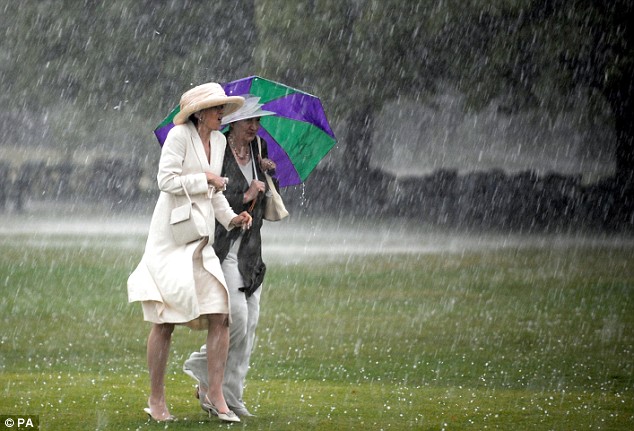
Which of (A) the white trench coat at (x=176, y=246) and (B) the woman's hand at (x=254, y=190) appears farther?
(B) the woman's hand at (x=254, y=190)

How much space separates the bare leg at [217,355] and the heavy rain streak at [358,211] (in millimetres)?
231

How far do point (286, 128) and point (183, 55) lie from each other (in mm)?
33529

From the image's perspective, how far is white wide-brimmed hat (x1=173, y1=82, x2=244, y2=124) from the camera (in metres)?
7.61

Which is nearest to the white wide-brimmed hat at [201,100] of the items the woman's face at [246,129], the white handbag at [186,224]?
the woman's face at [246,129]

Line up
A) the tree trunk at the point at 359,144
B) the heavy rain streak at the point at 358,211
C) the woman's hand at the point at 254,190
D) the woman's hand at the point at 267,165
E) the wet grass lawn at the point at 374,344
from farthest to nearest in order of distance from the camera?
the tree trunk at the point at 359,144 < the heavy rain streak at the point at 358,211 < the wet grass lawn at the point at 374,344 < the woman's hand at the point at 267,165 < the woman's hand at the point at 254,190

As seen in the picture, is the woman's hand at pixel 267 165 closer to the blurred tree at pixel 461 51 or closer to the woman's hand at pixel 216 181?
the woman's hand at pixel 216 181

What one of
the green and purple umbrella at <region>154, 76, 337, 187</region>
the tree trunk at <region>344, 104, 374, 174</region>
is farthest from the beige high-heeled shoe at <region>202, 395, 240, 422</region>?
the tree trunk at <region>344, 104, 374, 174</region>

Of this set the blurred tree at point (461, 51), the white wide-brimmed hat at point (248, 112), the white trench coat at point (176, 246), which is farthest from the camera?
the blurred tree at point (461, 51)

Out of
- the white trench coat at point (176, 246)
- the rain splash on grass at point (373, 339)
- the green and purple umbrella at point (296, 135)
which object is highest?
the green and purple umbrella at point (296, 135)

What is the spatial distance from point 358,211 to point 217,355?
26.4m

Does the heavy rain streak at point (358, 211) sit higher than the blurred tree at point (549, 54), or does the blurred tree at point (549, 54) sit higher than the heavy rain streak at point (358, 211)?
the blurred tree at point (549, 54)

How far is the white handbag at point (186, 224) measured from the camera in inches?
298

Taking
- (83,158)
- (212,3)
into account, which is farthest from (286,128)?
(83,158)

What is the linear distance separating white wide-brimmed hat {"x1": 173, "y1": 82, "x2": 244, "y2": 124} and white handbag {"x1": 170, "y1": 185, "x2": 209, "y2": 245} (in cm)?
46
